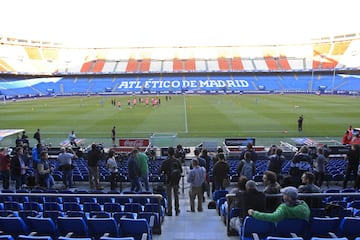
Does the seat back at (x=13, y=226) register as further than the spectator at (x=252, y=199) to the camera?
Yes

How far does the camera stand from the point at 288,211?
198 inches

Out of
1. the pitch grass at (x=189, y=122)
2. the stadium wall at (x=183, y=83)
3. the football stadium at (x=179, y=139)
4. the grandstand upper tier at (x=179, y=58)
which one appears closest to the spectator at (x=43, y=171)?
the football stadium at (x=179, y=139)

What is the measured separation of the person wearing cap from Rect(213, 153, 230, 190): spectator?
4.49m

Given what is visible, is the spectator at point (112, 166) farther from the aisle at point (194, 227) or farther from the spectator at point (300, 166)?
the spectator at point (300, 166)

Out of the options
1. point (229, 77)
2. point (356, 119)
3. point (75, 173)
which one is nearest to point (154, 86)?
point (229, 77)

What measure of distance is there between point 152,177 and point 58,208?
5.66 m

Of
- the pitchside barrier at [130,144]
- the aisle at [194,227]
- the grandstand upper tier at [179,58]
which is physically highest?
the grandstand upper tier at [179,58]

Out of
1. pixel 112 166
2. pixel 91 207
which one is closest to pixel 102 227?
pixel 91 207

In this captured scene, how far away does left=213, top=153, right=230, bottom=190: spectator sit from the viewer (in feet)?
31.4

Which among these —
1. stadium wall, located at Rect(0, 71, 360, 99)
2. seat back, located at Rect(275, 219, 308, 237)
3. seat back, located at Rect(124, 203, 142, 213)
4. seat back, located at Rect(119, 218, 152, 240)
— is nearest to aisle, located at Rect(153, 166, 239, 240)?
seat back, located at Rect(124, 203, 142, 213)

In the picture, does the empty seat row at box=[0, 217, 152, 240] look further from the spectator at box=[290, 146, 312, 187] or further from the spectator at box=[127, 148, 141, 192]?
the spectator at box=[290, 146, 312, 187]

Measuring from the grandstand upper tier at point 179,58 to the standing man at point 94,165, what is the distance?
74.3 m

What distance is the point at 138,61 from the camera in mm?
91938

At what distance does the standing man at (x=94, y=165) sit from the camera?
1116 centimetres
